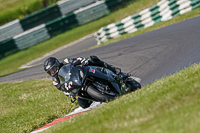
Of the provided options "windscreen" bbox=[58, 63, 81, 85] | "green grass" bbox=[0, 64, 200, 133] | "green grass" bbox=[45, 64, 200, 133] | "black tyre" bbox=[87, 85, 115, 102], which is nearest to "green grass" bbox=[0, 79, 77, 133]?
"green grass" bbox=[0, 64, 200, 133]

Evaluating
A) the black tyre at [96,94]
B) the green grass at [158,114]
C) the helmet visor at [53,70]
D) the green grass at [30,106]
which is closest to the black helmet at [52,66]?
the helmet visor at [53,70]

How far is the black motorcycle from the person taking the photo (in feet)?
20.7

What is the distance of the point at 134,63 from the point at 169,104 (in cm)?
652

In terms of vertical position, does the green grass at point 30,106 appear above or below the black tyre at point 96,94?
below

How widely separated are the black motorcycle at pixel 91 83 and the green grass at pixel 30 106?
7.52 feet

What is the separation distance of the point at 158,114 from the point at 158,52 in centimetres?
672

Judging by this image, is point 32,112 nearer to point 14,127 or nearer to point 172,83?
point 14,127

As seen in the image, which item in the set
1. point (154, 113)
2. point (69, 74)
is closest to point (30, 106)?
point (69, 74)

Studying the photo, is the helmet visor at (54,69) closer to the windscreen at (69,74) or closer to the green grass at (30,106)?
the windscreen at (69,74)

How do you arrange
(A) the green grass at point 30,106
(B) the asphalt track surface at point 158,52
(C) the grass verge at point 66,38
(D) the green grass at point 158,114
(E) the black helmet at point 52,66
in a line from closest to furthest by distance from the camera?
(D) the green grass at point 158,114 < (E) the black helmet at point 52,66 < (A) the green grass at point 30,106 < (B) the asphalt track surface at point 158,52 < (C) the grass verge at point 66,38

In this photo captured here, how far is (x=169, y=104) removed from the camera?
4406 millimetres

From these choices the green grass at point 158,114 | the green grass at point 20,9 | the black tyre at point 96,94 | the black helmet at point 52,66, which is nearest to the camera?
the green grass at point 158,114

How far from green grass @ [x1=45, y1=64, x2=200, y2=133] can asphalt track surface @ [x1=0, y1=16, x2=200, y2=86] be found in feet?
11.0

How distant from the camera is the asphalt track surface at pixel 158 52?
9039 mm
